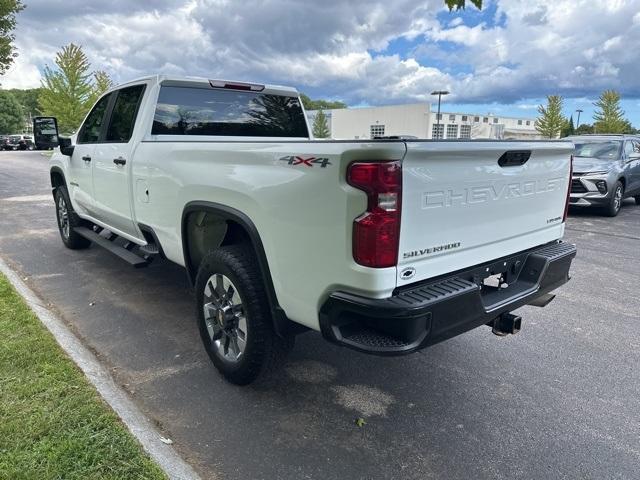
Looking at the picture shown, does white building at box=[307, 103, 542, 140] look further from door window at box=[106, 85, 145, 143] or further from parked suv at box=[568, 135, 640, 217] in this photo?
door window at box=[106, 85, 145, 143]

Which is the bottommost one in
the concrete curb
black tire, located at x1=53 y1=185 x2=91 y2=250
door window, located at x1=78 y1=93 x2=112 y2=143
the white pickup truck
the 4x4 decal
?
the concrete curb

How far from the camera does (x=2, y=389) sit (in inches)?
119

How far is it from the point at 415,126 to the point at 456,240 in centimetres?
6463

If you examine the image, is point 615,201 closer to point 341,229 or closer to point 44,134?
point 341,229

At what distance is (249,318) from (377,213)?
1.15 metres

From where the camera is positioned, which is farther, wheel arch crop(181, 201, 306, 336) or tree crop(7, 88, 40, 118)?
tree crop(7, 88, 40, 118)

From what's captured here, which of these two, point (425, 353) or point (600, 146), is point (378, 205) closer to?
point (425, 353)

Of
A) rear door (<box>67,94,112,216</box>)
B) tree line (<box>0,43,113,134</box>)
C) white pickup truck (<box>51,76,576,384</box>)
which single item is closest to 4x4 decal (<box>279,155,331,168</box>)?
white pickup truck (<box>51,76,576,384</box>)

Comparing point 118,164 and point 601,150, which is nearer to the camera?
point 118,164

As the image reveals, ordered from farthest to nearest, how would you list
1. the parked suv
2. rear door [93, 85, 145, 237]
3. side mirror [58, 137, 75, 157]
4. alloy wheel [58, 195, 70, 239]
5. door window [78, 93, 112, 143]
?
the parked suv → alloy wheel [58, 195, 70, 239] → side mirror [58, 137, 75, 157] → door window [78, 93, 112, 143] → rear door [93, 85, 145, 237]

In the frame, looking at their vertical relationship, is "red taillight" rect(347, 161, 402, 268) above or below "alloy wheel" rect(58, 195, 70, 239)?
above

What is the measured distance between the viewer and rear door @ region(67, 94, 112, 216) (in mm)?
5386

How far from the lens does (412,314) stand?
230 centimetres

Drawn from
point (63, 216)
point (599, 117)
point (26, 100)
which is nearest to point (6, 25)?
point (63, 216)
